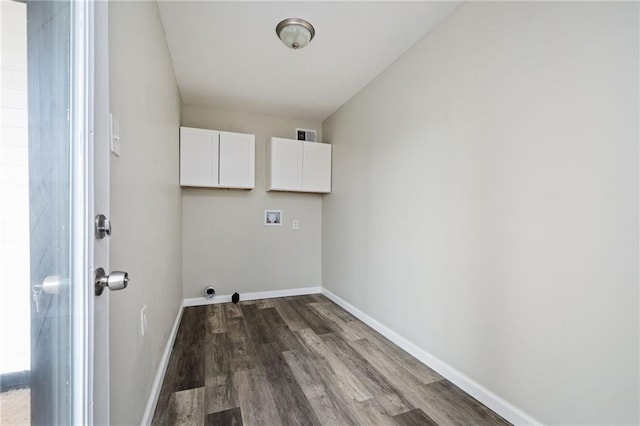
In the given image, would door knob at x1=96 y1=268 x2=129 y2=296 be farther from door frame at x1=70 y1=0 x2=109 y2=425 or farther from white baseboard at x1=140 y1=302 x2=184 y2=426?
white baseboard at x1=140 y1=302 x2=184 y2=426

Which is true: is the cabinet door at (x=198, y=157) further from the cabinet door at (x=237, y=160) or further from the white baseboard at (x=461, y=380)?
the white baseboard at (x=461, y=380)

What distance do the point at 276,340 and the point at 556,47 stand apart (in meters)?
2.72

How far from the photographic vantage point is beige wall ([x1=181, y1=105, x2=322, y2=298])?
3.36 meters

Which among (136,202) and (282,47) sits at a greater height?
(282,47)

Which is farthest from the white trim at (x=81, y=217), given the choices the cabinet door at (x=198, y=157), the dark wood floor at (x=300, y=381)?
the cabinet door at (x=198, y=157)

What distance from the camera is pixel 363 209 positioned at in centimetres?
295

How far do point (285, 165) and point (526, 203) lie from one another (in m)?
2.64

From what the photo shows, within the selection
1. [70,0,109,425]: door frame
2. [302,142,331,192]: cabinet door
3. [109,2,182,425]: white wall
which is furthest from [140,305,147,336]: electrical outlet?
[302,142,331,192]: cabinet door

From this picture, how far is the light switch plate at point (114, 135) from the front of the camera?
97cm

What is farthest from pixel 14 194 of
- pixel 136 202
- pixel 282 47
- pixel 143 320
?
pixel 282 47

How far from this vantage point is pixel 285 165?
3.50 m

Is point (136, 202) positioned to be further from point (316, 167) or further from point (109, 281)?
point (316, 167)

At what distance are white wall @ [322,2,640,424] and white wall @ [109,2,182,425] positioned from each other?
1.86 m

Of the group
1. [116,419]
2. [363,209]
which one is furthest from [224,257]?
[116,419]
